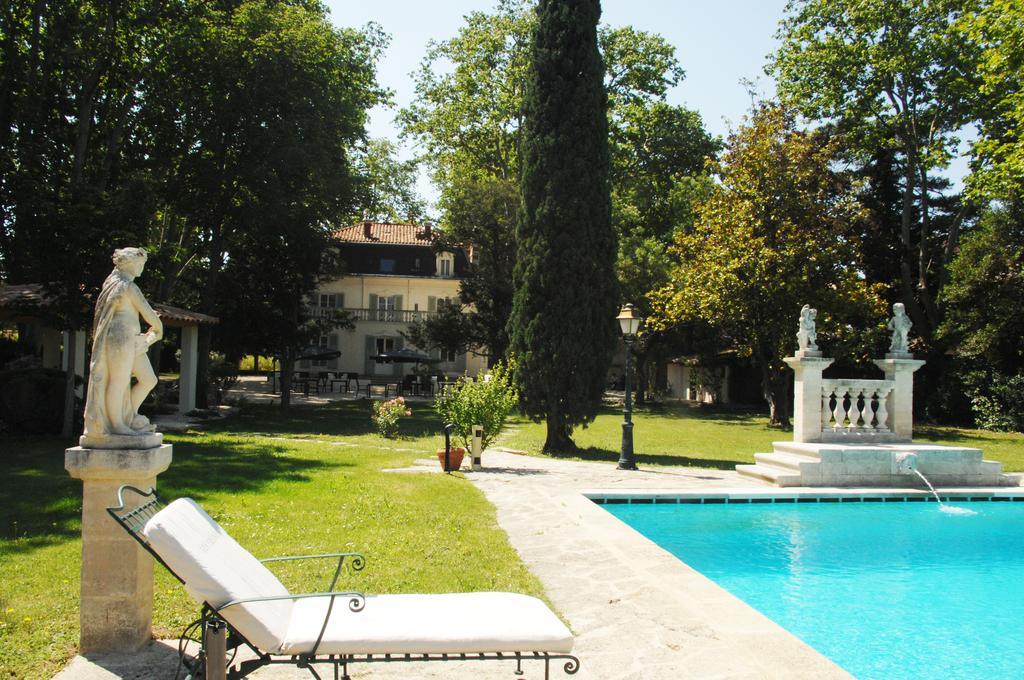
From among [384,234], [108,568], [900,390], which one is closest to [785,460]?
[900,390]

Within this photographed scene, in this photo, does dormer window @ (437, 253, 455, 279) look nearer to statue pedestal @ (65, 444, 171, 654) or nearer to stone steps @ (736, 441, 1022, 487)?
stone steps @ (736, 441, 1022, 487)

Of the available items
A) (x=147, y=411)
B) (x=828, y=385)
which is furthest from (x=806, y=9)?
(x=147, y=411)

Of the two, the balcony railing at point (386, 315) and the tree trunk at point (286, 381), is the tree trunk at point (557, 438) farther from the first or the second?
the balcony railing at point (386, 315)

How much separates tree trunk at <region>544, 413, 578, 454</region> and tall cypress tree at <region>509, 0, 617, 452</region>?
2cm

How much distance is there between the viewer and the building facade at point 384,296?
155 ft

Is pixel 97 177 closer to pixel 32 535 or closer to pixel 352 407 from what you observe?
pixel 352 407

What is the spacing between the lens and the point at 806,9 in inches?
1112

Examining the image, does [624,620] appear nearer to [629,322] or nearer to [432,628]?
[432,628]

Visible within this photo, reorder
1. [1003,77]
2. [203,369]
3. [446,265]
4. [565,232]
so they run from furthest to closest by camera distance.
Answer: [446,265] → [203,369] → [1003,77] → [565,232]

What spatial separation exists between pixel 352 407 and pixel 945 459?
2004 cm

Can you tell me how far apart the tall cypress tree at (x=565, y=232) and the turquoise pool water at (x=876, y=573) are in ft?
18.2

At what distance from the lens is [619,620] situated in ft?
16.6

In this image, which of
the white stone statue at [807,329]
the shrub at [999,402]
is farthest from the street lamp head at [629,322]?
the shrub at [999,402]

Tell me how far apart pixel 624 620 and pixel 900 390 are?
34.5 feet
